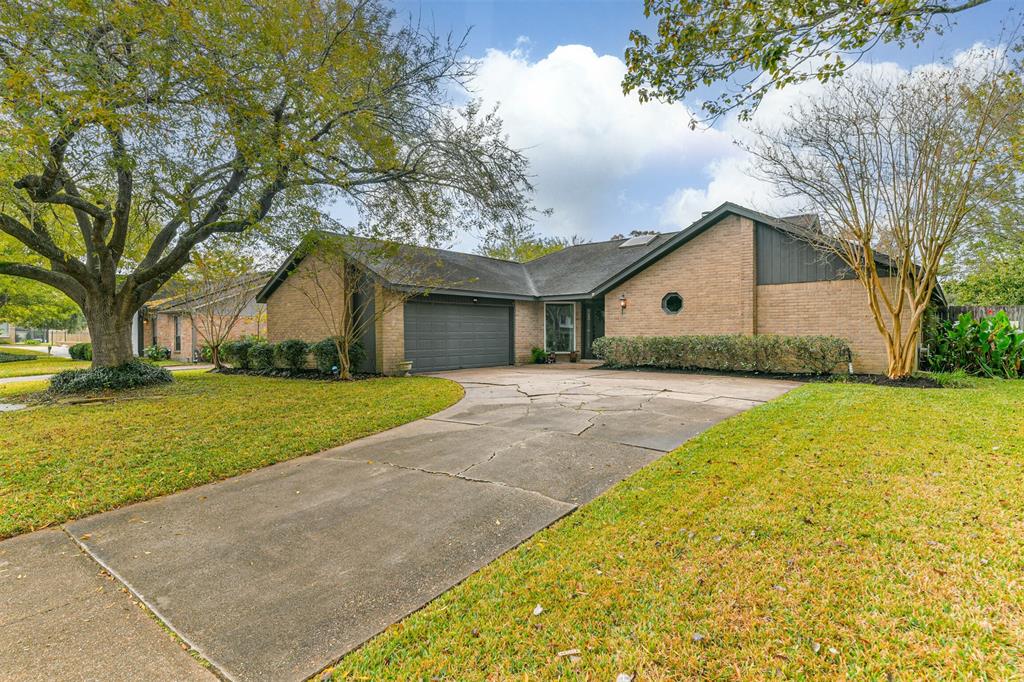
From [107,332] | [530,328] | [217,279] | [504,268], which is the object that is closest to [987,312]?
[530,328]

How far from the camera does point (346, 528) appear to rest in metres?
3.53

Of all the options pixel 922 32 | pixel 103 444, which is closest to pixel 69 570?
pixel 103 444

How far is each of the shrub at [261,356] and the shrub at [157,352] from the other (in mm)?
11748

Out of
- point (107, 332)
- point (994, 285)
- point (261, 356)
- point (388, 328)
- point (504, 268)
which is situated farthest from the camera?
point (994, 285)

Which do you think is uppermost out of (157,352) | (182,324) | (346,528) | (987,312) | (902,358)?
(182,324)

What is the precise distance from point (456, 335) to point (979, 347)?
13.4 m

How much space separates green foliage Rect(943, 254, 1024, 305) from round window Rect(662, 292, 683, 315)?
1859cm

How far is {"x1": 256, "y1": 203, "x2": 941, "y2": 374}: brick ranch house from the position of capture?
486 inches

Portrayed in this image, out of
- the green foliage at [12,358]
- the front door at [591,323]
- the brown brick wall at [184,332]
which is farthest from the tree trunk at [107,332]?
the green foliage at [12,358]

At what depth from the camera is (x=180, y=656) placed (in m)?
2.21

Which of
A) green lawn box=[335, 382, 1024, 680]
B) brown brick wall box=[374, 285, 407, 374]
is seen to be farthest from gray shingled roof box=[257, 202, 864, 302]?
green lawn box=[335, 382, 1024, 680]

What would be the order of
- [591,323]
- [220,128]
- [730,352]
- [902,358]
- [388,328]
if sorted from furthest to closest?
1. [591,323]
2. [388,328]
3. [730,352]
4. [902,358]
5. [220,128]

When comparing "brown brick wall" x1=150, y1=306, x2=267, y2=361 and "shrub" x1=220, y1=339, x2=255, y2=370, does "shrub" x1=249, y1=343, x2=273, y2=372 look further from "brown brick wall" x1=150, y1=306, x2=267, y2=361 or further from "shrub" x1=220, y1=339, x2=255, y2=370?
"brown brick wall" x1=150, y1=306, x2=267, y2=361

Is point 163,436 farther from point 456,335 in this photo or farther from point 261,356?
point 456,335
